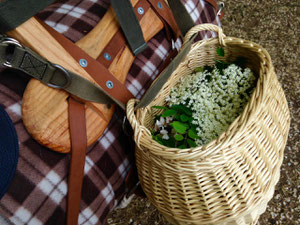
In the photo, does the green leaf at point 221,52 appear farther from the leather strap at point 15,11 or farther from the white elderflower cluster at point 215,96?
the leather strap at point 15,11

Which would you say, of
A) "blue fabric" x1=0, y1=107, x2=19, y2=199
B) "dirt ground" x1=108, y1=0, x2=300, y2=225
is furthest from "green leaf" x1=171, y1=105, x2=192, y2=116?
"dirt ground" x1=108, y1=0, x2=300, y2=225

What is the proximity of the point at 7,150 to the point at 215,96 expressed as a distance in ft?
1.75

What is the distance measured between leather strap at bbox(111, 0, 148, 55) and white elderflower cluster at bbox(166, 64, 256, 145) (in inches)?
6.7

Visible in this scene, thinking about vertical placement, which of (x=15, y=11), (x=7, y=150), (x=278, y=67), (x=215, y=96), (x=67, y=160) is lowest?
(x=278, y=67)

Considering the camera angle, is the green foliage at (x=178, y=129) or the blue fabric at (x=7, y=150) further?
the green foliage at (x=178, y=129)

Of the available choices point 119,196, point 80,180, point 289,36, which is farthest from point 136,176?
point 289,36

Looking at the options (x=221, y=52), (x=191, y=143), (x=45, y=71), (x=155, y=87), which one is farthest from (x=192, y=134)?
(x=45, y=71)

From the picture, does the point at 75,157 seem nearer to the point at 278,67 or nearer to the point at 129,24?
the point at 129,24

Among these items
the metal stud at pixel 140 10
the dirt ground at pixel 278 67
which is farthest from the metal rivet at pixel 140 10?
the dirt ground at pixel 278 67

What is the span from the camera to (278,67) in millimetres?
1389

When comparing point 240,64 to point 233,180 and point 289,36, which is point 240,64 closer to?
point 233,180

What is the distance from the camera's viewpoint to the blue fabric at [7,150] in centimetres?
59

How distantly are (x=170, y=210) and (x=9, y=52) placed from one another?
1.69 feet

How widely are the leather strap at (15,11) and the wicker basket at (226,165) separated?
0.95 ft
